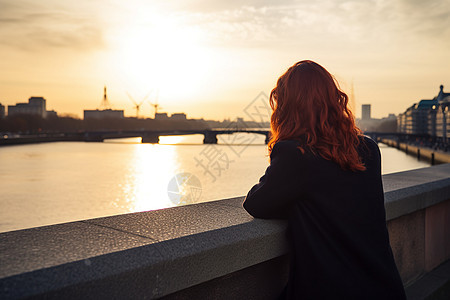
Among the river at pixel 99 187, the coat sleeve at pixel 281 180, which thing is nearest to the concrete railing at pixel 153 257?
the coat sleeve at pixel 281 180

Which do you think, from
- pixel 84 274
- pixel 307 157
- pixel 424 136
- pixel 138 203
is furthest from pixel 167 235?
pixel 424 136

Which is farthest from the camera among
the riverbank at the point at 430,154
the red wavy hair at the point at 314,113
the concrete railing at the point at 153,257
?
the riverbank at the point at 430,154

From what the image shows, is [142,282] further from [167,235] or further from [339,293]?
[339,293]

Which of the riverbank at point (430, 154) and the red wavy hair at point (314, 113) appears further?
the riverbank at point (430, 154)

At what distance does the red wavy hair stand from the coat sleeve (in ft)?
0.27

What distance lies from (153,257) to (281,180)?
1.97 ft

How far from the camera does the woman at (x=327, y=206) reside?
65.9 inches

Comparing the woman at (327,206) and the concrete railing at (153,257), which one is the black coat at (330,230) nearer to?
the woman at (327,206)

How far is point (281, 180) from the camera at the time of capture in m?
1.74

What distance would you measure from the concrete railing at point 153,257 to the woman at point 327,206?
0.24 m

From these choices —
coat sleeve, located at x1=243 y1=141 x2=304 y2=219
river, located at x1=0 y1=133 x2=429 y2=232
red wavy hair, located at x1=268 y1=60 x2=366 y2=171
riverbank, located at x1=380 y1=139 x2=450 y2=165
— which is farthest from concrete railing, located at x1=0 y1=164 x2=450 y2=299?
riverbank, located at x1=380 y1=139 x2=450 y2=165

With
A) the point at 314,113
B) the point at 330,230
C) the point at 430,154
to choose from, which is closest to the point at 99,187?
the point at 314,113

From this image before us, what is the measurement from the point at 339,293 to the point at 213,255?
0.51 metres

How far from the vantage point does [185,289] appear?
1.68 m
